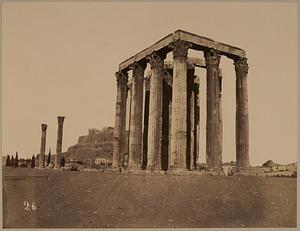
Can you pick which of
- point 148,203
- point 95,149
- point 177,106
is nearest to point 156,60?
point 177,106

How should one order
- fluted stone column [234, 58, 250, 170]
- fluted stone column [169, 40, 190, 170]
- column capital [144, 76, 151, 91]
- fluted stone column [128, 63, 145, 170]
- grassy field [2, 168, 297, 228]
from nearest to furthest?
grassy field [2, 168, 297, 228], fluted stone column [169, 40, 190, 170], fluted stone column [234, 58, 250, 170], fluted stone column [128, 63, 145, 170], column capital [144, 76, 151, 91]

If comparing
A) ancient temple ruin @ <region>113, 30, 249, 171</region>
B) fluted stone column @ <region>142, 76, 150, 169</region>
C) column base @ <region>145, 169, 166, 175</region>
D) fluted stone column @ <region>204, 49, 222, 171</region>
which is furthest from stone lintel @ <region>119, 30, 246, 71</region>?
column base @ <region>145, 169, 166, 175</region>

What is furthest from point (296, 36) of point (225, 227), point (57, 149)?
point (57, 149)

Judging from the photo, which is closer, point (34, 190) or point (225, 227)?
point (225, 227)

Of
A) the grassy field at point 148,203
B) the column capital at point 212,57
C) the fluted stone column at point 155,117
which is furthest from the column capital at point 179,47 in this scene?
the grassy field at point 148,203

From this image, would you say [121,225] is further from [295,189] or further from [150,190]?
[295,189]

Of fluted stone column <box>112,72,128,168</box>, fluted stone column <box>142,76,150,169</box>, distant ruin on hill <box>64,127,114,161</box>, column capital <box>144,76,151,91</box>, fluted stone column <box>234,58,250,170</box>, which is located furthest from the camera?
distant ruin on hill <box>64,127,114,161</box>

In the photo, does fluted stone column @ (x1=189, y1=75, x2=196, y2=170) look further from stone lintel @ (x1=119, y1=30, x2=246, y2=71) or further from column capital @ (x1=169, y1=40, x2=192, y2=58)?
column capital @ (x1=169, y1=40, x2=192, y2=58)

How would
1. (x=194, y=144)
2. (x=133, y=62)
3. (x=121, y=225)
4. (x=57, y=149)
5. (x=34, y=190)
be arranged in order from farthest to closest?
(x=57, y=149)
(x=194, y=144)
(x=133, y=62)
(x=34, y=190)
(x=121, y=225)

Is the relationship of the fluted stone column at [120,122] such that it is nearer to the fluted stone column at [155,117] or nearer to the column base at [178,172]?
the fluted stone column at [155,117]
